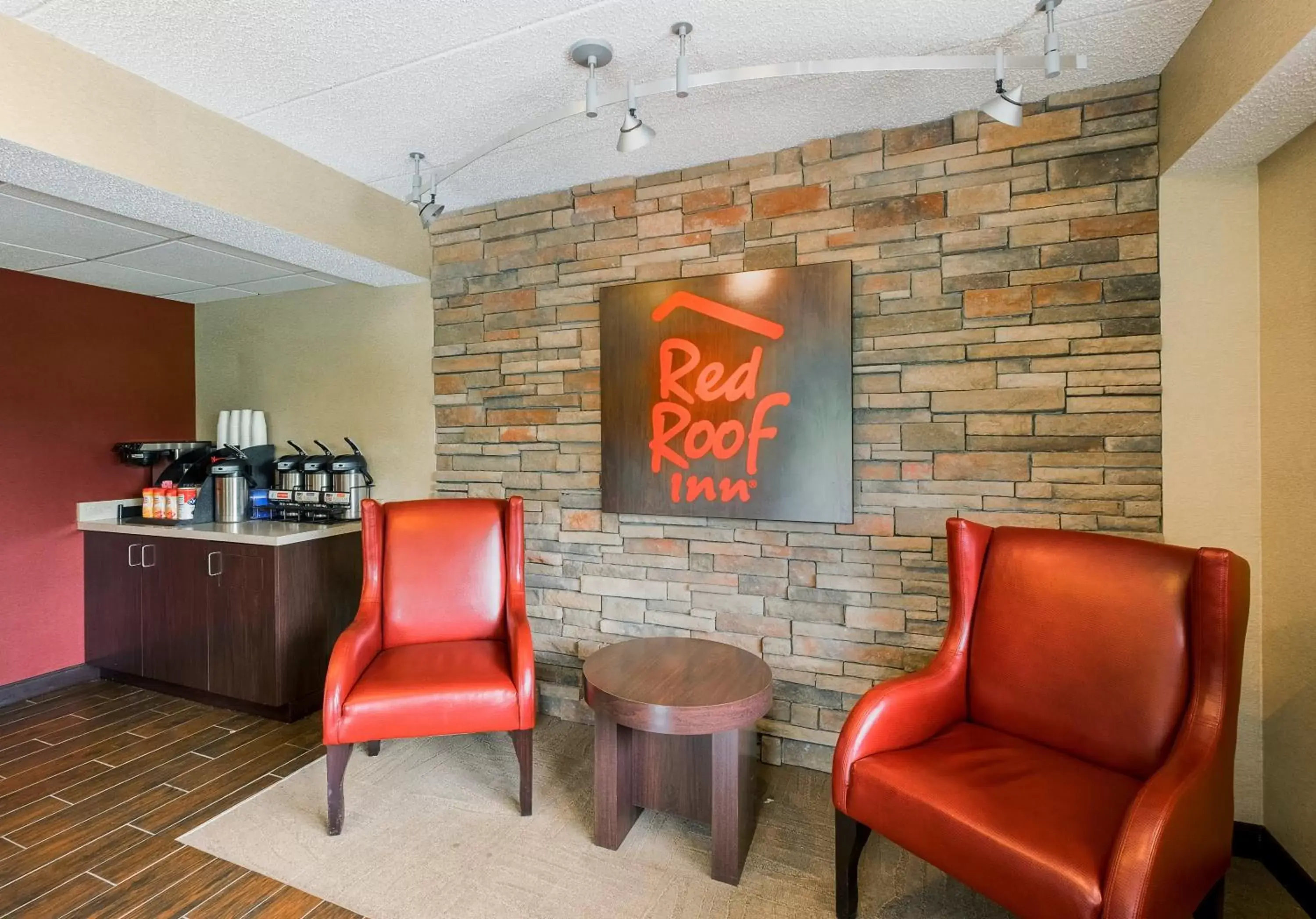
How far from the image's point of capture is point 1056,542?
6.18ft

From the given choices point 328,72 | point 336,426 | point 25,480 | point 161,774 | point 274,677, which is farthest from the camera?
point 336,426

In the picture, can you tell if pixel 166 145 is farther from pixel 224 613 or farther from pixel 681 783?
pixel 681 783

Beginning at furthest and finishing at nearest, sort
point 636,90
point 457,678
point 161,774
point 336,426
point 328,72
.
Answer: point 336,426 → point 161,774 → point 457,678 → point 328,72 → point 636,90

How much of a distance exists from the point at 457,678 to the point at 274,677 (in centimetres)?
134

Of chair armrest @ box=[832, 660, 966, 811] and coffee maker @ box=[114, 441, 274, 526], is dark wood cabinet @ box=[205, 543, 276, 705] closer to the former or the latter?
coffee maker @ box=[114, 441, 274, 526]

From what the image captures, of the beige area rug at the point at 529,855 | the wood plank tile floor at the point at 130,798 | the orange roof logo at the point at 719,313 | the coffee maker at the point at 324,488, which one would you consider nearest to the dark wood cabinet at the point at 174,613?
the wood plank tile floor at the point at 130,798

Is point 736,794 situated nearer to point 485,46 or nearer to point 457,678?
point 457,678

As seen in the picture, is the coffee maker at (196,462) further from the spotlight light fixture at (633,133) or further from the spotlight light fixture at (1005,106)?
the spotlight light fixture at (1005,106)

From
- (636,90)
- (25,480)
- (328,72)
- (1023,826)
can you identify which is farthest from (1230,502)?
(25,480)

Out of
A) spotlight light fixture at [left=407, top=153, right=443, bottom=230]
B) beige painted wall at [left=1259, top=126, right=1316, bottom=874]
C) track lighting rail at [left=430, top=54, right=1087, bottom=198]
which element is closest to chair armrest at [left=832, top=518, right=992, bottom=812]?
beige painted wall at [left=1259, top=126, right=1316, bottom=874]

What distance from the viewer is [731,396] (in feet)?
8.59

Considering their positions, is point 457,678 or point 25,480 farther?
point 25,480

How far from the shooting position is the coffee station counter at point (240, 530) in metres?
3.01

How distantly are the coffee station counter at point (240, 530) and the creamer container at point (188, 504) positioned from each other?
51 mm
